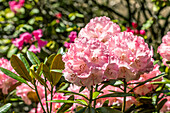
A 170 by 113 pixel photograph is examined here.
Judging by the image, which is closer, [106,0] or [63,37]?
[63,37]

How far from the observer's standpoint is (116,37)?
3.13ft

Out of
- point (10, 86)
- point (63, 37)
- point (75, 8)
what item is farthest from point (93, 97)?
point (75, 8)

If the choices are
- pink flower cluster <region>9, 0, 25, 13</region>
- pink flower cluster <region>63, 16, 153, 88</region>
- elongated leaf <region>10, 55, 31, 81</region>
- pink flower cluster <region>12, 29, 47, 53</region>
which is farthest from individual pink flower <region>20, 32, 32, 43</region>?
pink flower cluster <region>63, 16, 153, 88</region>

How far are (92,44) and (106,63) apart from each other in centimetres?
7

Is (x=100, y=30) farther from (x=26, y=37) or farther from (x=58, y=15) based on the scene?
(x=58, y=15)

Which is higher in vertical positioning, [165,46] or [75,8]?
→ [75,8]

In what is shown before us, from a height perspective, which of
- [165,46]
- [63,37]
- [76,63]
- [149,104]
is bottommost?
[149,104]

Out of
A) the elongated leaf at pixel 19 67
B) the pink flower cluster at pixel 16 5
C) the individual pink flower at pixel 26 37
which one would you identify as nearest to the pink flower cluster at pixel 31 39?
the individual pink flower at pixel 26 37

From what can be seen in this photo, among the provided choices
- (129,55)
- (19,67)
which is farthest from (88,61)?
(19,67)

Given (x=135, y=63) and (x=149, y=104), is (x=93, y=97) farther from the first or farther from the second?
(x=149, y=104)

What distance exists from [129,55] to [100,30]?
166 mm

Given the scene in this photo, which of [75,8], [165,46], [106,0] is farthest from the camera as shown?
[106,0]

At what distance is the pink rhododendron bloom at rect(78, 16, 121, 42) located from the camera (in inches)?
40.4

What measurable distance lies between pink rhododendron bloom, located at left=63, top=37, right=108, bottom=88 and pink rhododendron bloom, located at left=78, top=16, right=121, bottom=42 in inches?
5.2
